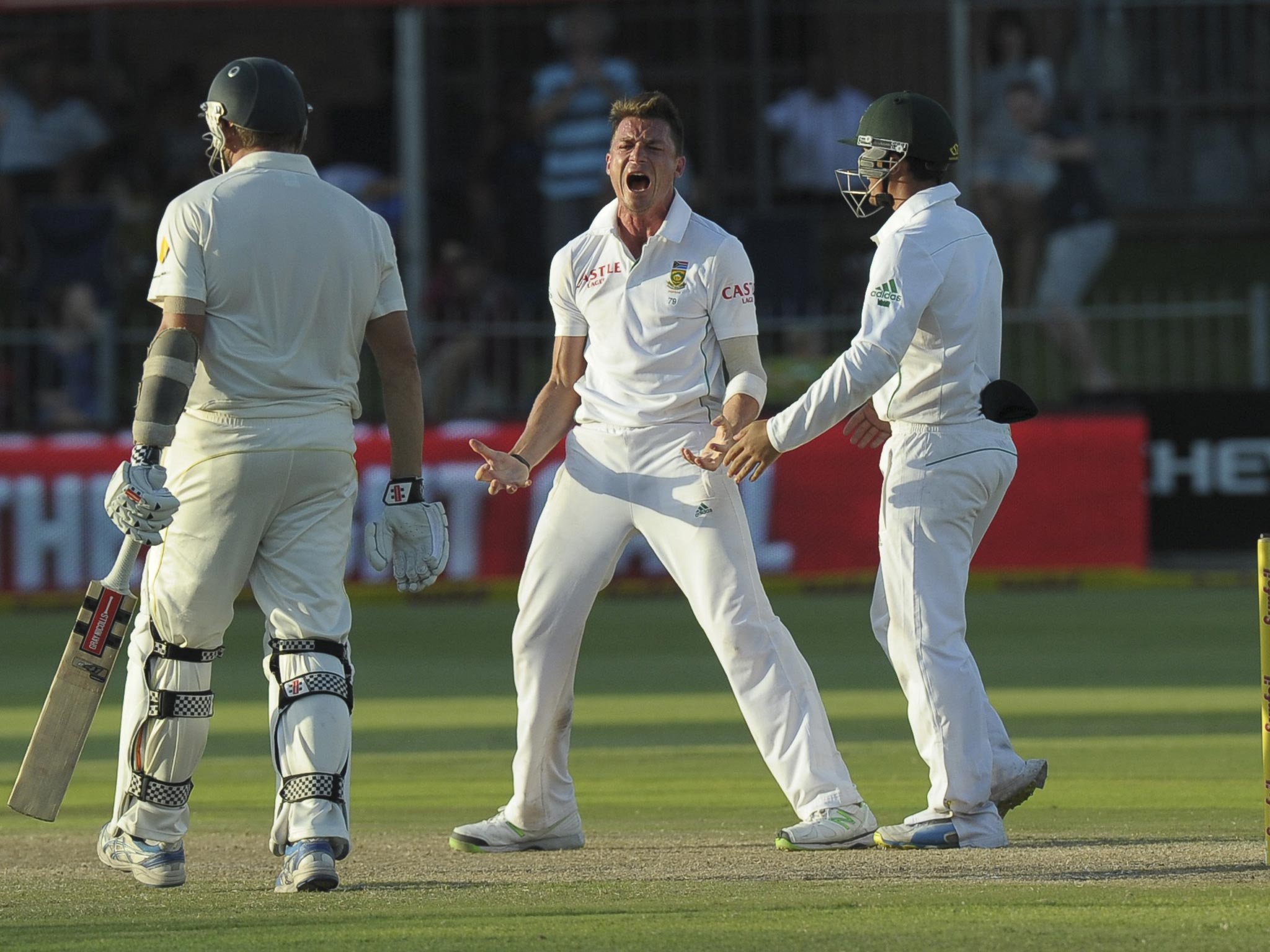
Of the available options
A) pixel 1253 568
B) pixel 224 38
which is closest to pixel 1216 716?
pixel 1253 568

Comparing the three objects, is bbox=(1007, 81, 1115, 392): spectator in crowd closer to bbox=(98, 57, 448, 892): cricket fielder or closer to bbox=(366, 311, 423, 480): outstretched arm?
bbox=(366, 311, 423, 480): outstretched arm

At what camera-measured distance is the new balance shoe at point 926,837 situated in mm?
6785

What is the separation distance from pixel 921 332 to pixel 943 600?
84cm

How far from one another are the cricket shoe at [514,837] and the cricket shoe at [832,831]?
2.28 feet

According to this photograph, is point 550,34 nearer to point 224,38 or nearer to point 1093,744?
point 224,38

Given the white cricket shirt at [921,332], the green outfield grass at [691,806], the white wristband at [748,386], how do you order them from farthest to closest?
the white wristband at [748,386], the white cricket shirt at [921,332], the green outfield grass at [691,806]

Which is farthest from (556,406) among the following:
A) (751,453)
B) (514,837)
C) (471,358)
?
(471,358)

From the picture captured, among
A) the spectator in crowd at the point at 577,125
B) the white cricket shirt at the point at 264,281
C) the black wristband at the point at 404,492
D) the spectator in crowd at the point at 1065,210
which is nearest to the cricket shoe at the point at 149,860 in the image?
the black wristband at the point at 404,492

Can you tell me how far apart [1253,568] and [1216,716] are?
215 inches

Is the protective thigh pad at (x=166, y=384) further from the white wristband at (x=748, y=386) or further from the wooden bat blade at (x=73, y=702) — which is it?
the white wristband at (x=748, y=386)

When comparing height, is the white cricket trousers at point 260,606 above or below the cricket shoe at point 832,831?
above

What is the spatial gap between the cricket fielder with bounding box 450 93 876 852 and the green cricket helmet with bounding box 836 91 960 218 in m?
0.51

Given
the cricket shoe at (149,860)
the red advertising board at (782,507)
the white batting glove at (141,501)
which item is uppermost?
the white batting glove at (141,501)

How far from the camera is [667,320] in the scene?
7043 millimetres
